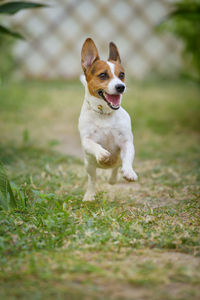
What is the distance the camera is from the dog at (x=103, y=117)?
2078mm

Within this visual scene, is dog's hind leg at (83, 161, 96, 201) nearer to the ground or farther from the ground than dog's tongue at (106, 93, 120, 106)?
nearer to the ground

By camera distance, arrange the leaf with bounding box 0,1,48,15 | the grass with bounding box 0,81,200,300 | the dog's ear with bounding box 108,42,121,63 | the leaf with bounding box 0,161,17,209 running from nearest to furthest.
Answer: the grass with bounding box 0,81,200,300, the leaf with bounding box 0,161,17,209, the dog's ear with bounding box 108,42,121,63, the leaf with bounding box 0,1,48,15

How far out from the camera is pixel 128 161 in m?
2.09

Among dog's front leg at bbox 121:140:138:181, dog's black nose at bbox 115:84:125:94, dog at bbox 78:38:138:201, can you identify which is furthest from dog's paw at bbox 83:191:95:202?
dog's black nose at bbox 115:84:125:94

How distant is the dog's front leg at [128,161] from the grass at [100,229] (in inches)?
7.3

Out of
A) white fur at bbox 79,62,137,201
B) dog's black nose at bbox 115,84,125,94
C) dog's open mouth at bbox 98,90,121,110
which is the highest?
dog's black nose at bbox 115,84,125,94

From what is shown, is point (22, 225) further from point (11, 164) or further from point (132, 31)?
point (132, 31)

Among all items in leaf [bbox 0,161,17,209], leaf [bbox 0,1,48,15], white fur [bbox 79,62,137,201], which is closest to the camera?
leaf [bbox 0,161,17,209]

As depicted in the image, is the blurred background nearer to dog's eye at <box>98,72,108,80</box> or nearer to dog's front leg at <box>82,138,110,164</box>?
dog's front leg at <box>82,138,110,164</box>

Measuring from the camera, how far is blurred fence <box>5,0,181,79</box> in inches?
306

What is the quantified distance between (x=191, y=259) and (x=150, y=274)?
0.22m

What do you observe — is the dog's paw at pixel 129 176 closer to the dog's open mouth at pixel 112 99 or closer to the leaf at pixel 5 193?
the dog's open mouth at pixel 112 99

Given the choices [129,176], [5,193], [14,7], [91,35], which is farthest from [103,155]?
[91,35]

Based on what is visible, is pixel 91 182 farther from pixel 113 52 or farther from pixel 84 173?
pixel 113 52
